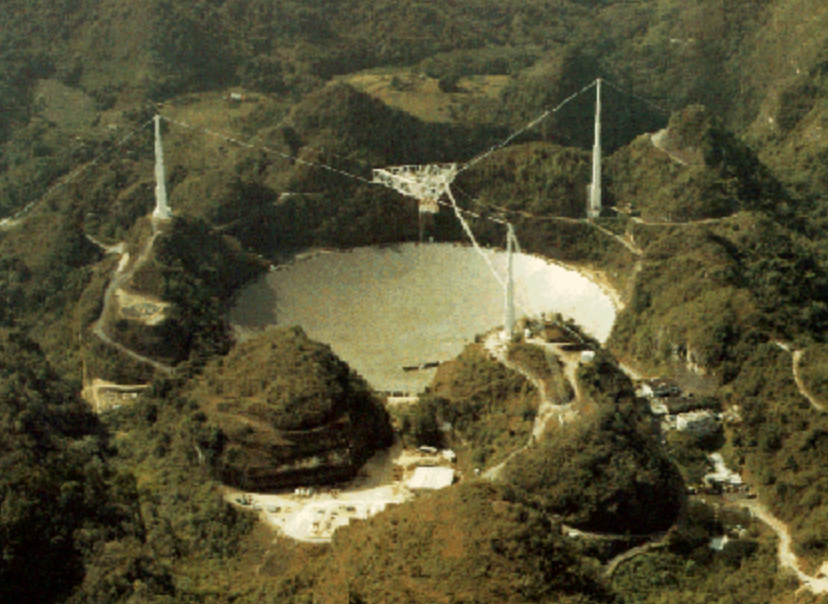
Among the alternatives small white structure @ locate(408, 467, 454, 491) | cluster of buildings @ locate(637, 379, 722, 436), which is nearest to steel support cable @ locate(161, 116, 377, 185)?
cluster of buildings @ locate(637, 379, 722, 436)

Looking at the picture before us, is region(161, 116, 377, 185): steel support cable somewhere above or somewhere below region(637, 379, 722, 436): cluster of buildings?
above

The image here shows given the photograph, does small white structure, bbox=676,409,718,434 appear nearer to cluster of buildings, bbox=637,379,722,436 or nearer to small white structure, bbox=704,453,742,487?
cluster of buildings, bbox=637,379,722,436

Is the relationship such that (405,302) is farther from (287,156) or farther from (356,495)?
(356,495)

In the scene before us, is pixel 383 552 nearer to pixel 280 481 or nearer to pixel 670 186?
pixel 280 481

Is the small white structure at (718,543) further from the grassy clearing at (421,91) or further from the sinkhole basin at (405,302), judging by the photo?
the grassy clearing at (421,91)

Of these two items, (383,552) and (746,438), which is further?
(746,438)

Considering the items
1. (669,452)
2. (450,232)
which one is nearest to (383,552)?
(669,452)
